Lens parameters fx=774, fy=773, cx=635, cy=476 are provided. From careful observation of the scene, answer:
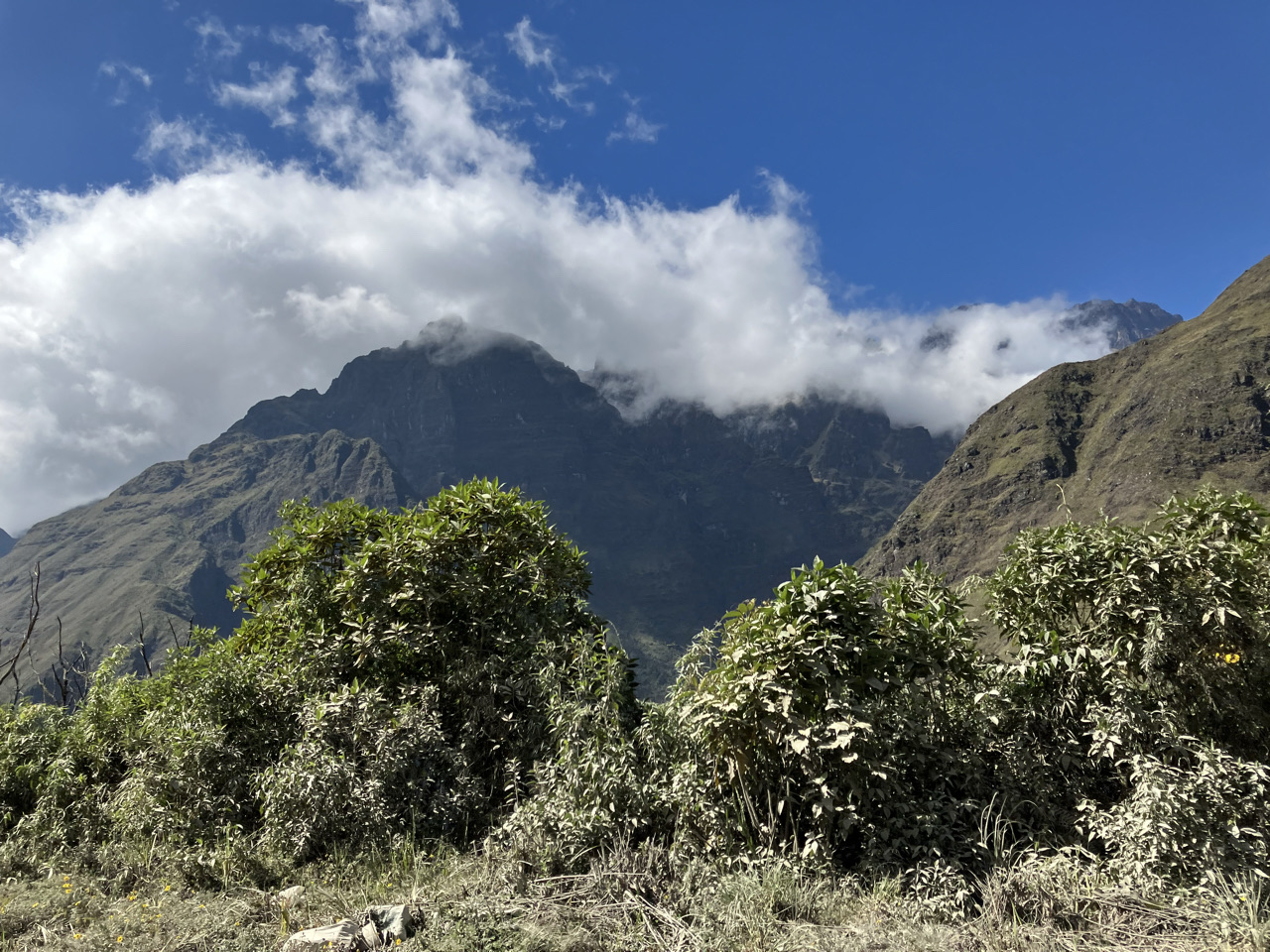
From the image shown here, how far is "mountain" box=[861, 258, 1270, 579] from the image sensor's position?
108688 mm

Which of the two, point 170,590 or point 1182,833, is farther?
point 170,590

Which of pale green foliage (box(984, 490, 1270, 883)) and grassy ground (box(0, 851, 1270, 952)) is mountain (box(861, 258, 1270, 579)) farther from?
grassy ground (box(0, 851, 1270, 952))

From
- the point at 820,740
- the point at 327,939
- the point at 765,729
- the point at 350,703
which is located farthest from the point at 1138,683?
the point at 350,703

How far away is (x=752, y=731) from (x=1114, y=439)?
146632 mm

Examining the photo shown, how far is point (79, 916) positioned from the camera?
5758 millimetres

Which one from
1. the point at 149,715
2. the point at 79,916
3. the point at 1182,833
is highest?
the point at 149,715

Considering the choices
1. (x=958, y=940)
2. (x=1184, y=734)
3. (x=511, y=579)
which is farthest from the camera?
(x=511, y=579)

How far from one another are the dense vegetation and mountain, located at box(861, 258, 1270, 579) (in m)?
97.3

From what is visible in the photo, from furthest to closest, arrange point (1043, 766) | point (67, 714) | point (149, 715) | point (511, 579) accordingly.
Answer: point (67, 714) → point (511, 579) → point (149, 715) → point (1043, 766)

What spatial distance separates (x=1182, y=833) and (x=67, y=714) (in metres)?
12.5

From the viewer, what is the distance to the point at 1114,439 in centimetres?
12900

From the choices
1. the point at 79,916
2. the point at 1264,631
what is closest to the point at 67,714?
the point at 79,916

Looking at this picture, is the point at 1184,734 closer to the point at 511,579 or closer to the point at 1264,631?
the point at 1264,631

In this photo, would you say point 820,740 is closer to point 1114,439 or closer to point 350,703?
point 350,703
